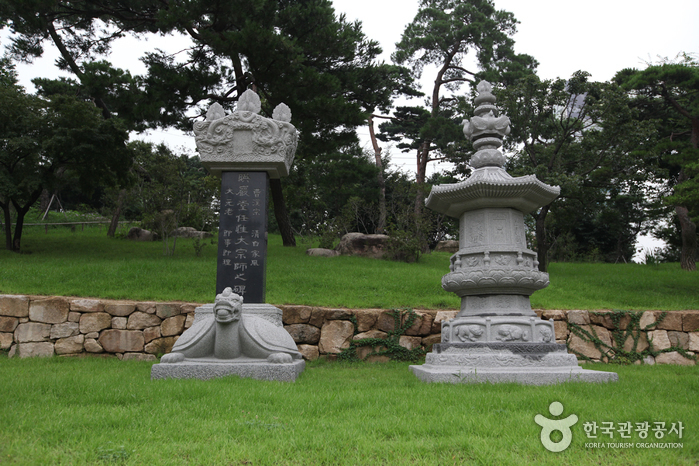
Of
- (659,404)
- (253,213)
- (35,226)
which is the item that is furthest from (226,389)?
(35,226)

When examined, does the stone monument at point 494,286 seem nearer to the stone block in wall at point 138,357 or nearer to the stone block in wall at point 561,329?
the stone block in wall at point 561,329

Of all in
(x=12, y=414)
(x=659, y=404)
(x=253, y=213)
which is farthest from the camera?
(x=253, y=213)

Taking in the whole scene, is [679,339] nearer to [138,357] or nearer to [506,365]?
[506,365]

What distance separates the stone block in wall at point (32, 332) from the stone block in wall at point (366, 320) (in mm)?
4627

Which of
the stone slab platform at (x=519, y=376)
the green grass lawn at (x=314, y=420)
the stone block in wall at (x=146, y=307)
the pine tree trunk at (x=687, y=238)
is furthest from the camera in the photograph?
the pine tree trunk at (x=687, y=238)

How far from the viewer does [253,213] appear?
5.93 meters

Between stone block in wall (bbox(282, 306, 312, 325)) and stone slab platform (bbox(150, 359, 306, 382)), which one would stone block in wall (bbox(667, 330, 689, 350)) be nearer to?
stone block in wall (bbox(282, 306, 312, 325))

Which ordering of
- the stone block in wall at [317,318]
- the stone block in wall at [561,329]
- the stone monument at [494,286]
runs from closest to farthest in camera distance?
the stone monument at [494,286] → the stone block in wall at [317,318] → the stone block in wall at [561,329]

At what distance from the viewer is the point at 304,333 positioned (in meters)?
6.91

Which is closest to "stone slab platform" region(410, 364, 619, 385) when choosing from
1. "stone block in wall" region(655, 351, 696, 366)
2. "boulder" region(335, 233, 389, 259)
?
"stone block in wall" region(655, 351, 696, 366)

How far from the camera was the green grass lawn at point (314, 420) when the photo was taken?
2.41 m

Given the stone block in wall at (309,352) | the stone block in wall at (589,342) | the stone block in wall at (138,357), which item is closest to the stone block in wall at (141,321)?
the stone block in wall at (138,357)

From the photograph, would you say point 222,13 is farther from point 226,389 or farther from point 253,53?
point 226,389

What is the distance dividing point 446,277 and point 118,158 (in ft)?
34.0
